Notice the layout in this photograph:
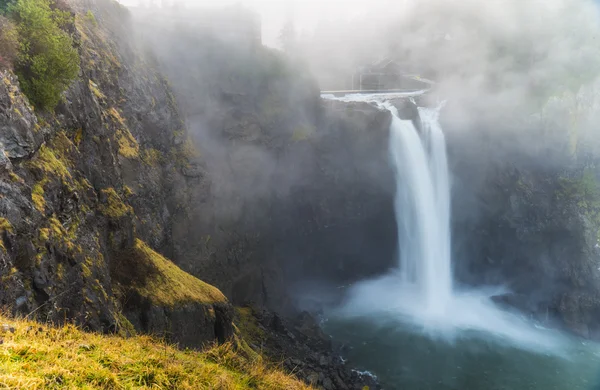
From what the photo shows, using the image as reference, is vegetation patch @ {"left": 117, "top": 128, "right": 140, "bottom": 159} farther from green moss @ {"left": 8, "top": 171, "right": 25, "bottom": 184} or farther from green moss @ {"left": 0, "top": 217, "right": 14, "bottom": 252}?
green moss @ {"left": 0, "top": 217, "right": 14, "bottom": 252}

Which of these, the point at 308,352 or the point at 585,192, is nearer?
the point at 308,352

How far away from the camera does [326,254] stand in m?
42.2

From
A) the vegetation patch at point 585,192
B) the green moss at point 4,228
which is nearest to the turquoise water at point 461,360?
the vegetation patch at point 585,192

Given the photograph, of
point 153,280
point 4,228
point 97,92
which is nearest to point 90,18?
point 97,92

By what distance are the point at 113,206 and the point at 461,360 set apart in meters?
24.5

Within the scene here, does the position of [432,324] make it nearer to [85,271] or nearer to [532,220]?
[532,220]

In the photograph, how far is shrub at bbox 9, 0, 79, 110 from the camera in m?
11.4

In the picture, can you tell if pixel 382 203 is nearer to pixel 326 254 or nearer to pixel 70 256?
pixel 326 254

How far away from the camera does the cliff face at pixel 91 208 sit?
30.1 ft

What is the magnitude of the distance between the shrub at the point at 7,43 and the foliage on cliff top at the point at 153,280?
7054 millimetres

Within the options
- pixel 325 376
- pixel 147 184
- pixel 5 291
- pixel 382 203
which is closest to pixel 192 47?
pixel 147 184

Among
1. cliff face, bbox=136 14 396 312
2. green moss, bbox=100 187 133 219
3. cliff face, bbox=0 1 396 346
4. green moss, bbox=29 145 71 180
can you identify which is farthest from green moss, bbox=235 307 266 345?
green moss, bbox=29 145 71 180

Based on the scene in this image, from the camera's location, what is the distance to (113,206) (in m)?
14.9

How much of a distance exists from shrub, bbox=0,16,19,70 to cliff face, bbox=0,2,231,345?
1.91 feet
